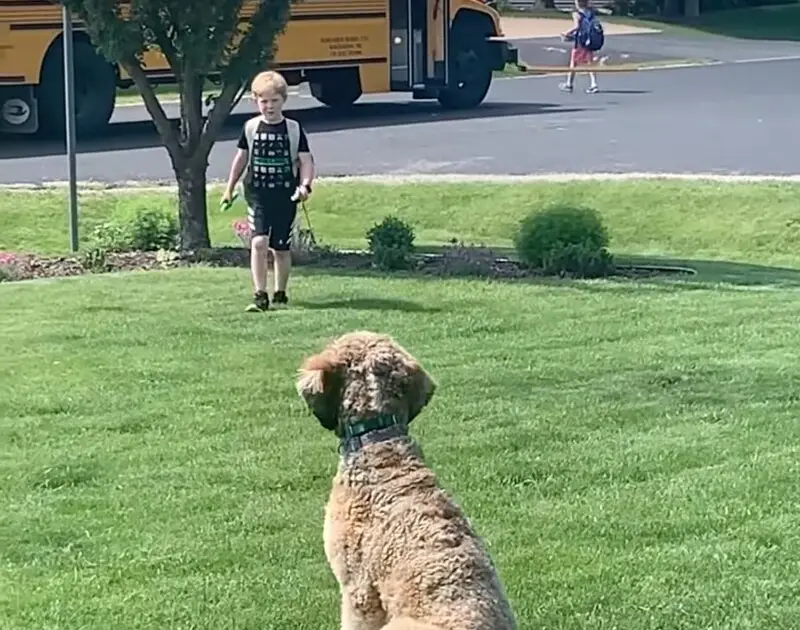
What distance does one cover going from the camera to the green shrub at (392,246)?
12336 mm

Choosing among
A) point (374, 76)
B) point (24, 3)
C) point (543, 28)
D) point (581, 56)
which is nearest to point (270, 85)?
point (24, 3)

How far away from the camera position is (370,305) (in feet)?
35.1

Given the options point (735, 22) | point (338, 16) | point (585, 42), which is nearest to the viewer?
point (338, 16)

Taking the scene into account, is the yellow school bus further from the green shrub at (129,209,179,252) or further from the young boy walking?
the young boy walking

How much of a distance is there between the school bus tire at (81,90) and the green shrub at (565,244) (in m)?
10.7

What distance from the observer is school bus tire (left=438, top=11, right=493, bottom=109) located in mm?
26969

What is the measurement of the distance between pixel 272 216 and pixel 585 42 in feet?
73.6

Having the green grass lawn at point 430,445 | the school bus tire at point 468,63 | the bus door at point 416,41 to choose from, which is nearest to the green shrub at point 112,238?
the green grass lawn at point 430,445

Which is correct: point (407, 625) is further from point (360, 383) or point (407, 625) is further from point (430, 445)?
point (430, 445)

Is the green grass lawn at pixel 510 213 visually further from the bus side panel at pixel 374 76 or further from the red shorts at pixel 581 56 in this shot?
the red shorts at pixel 581 56

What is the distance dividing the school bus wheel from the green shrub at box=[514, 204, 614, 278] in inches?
531

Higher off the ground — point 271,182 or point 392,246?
point 271,182

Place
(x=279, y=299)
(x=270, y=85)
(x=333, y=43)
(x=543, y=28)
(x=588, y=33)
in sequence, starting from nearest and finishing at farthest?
(x=270, y=85) → (x=279, y=299) → (x=333, y=43) → (x=588, y=33) → (x=543, y=28)

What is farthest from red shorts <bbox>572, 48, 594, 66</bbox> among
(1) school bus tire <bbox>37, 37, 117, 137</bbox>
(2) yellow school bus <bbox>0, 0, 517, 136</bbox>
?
(1) school bus tire <bbox>37, 37, 117, 137</bbox>
